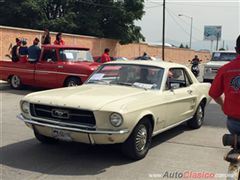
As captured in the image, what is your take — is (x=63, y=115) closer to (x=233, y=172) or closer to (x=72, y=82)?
(x=233, y=172)

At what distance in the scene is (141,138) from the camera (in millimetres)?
6074

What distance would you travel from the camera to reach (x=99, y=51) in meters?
36.1

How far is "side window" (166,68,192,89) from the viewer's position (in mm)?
7234

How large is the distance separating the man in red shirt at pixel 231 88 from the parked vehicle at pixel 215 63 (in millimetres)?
15742

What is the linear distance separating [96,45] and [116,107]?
30.2 meters

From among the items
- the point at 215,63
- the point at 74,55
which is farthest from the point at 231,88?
the point at 215,63

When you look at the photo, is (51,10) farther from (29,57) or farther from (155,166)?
(155,166)

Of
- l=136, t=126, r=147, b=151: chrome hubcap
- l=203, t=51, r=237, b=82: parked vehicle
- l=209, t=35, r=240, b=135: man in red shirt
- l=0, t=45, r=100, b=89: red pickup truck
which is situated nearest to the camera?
l=209, t=35, r=240, b=135: man in red shirt

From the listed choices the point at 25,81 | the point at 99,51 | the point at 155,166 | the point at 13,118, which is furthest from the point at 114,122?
the point at 99,51

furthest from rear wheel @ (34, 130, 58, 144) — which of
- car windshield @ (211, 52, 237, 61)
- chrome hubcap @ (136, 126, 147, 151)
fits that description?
car windshield @ (211, 52, 237, 61)

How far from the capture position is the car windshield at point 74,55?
13812 mm

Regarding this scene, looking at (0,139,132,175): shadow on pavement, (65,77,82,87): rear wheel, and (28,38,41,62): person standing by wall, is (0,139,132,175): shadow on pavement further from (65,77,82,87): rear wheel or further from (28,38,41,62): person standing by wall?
(28,38,41,62): person standing by wall

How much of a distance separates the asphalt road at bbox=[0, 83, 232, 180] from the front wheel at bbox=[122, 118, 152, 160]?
117 millimetres

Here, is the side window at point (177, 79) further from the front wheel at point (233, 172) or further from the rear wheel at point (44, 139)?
the front wheel at point (233, 172)
